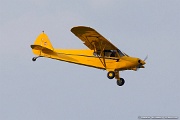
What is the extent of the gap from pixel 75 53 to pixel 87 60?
3.24 feet

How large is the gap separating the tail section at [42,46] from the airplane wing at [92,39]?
111 inches

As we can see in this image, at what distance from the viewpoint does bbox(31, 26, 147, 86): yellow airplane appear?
85.0ft

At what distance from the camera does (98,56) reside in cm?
2686

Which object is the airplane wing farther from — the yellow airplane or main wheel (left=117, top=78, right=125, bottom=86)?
main wheel (left=117, top=78, right=125, bottom=86)

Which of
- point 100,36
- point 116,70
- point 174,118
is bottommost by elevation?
point 174,118

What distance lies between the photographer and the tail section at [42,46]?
2864 centimetres

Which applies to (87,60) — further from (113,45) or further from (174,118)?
(174,118)

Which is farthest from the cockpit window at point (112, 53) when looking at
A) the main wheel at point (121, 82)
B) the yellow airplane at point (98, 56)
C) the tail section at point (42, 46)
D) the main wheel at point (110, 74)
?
the tail section at point (42, 46)

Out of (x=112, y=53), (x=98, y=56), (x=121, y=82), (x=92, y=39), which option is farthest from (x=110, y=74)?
(x=92, y=39)

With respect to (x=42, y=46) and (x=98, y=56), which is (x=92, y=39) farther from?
(x=42, y=46)

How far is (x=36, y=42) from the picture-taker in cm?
3016

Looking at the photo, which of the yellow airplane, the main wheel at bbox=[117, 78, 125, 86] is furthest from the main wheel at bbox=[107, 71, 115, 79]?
the main wheel at bbox=[117, 78, 125, 86]

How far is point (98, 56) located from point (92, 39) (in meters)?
1.08

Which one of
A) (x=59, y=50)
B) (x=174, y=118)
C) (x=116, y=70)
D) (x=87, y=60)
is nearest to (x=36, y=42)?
(x=59, y=50)
